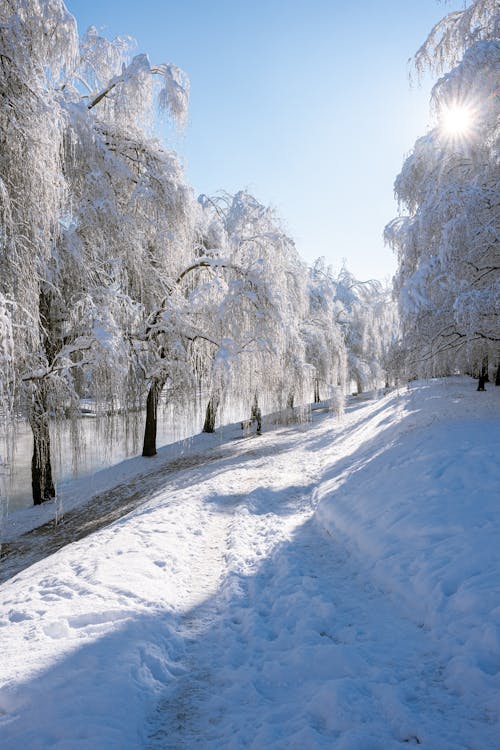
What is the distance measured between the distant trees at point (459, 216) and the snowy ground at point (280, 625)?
187 cm

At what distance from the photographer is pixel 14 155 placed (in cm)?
461

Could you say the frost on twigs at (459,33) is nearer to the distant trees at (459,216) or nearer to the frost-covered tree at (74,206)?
the distant trees at (459,216)

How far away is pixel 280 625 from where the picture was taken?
11.6ft

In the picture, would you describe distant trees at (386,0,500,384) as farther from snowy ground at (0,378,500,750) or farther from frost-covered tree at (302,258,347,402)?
frost-covered tree at (302,258,347,402)

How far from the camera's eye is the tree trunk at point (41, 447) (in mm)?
6418

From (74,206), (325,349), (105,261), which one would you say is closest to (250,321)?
(105,261)

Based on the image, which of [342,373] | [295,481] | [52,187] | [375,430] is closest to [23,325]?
[52,187]

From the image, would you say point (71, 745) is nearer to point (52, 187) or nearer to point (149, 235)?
point (52, 187)

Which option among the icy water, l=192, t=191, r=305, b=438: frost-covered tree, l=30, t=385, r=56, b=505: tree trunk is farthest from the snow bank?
l=30, t=385, r=56, b=505: tree trunk

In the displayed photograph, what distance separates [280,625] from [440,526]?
206cm

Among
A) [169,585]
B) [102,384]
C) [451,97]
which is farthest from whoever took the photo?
[451,97]

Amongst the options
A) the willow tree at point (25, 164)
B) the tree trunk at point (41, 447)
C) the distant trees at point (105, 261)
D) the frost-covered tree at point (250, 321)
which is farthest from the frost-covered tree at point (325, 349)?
the willow tree at point (25, 164)

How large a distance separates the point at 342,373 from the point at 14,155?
13.9 m

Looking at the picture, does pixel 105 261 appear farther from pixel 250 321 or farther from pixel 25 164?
pixel 250 321
